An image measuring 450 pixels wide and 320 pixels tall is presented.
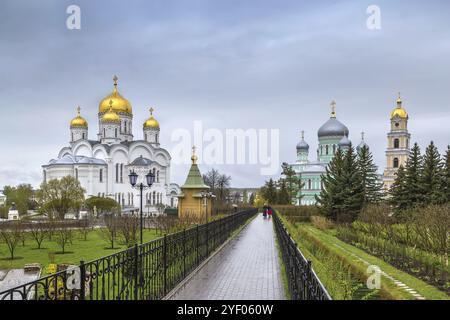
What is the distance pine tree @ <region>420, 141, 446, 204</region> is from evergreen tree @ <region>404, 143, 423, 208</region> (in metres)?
0.30

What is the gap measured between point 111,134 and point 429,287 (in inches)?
1931

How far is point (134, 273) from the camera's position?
6.09 m

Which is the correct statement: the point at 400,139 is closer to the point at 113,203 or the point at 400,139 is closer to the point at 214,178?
the point at 214,178

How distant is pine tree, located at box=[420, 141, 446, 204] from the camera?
978 inches

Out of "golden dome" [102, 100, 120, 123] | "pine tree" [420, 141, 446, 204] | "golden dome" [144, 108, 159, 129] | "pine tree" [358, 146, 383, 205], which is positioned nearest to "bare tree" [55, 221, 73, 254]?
"pine tree" [420, 141, 446, 204]

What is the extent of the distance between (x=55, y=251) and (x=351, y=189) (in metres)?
19.5

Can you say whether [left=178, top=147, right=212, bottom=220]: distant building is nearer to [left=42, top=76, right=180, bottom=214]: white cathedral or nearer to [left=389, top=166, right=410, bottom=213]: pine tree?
[left=389, top=166, right=410, bottom=213]: pine tree

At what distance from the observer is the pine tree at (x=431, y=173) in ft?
81.5

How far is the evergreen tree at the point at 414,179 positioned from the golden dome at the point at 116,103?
38950mm

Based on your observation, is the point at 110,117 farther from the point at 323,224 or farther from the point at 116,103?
the point at 323,224

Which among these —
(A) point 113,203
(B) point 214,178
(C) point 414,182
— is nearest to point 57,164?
(A) point 113,203

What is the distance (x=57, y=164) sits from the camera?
163ft

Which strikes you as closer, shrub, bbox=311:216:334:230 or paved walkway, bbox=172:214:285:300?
paved walkway, bbox=172:214:285:300

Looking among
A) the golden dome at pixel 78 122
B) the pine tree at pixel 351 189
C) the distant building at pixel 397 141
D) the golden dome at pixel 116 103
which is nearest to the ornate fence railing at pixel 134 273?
the pine tree at pixel 351 189
